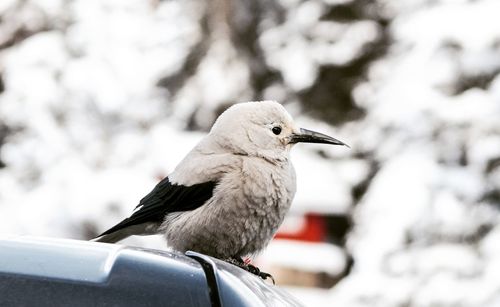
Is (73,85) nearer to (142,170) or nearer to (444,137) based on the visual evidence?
(142,170)

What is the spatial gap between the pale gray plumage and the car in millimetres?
1608

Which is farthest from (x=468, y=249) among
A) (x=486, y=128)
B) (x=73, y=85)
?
(x=73, y=85)

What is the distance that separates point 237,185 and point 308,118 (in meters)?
5.47

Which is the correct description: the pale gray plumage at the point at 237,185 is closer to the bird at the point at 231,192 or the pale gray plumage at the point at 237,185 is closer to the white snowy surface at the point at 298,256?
the bird at the point at 231,192

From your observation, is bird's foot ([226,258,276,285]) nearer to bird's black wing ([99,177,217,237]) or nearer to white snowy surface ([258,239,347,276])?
bird's black wing ([99,177,217,237])

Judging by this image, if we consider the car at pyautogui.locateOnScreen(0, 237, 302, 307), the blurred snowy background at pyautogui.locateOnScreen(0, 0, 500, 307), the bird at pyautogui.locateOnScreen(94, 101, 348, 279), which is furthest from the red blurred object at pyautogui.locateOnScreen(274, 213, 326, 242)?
the car at pyautogui.locateOnScreen(0, 237, 302, 307)

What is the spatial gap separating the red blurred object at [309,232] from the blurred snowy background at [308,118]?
0.04 ft

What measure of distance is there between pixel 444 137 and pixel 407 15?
1.41 m

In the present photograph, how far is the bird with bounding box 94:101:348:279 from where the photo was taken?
447cm

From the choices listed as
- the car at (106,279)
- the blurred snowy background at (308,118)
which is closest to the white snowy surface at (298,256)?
the blurred snowy background at (308,118)

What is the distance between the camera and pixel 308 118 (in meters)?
9.95

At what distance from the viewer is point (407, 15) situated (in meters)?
10.3

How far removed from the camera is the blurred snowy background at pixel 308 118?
864 centimetres

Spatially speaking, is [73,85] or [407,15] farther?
[73,85]
